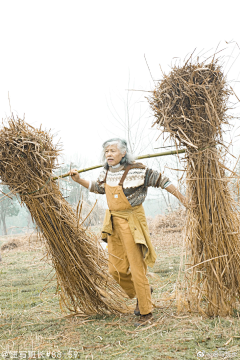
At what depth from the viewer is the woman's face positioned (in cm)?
324

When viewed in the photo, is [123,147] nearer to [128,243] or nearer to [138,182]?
[138,182]

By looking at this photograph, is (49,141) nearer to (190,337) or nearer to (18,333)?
(18,333)

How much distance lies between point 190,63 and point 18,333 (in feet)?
9.40

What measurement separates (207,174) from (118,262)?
1162mm

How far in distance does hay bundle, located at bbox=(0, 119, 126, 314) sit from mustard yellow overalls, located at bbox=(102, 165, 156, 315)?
256 millimetres

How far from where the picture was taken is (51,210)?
327 centimetres

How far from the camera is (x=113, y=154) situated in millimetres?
3238

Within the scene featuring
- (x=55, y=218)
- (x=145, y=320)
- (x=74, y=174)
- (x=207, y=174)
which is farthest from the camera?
(x=74, y=174)

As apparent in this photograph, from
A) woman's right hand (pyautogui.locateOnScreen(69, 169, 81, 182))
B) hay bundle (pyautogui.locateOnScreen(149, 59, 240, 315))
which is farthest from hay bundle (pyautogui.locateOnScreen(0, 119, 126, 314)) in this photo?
hay bundle (pyautogui.locateOnScreen(149, 59, 240, 315))

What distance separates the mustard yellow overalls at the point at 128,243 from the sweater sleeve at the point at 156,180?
0.20 m

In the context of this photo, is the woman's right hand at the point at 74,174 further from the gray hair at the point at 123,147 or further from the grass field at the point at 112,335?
the grass field at the point at 112,335

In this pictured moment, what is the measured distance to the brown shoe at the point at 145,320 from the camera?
310 cm

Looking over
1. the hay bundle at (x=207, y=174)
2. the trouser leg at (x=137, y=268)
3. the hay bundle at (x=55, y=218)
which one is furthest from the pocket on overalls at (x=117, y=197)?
the hay bundle at (x=207, y=174)

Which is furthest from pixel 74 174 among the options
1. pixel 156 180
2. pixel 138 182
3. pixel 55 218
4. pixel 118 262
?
pixel 118 262
